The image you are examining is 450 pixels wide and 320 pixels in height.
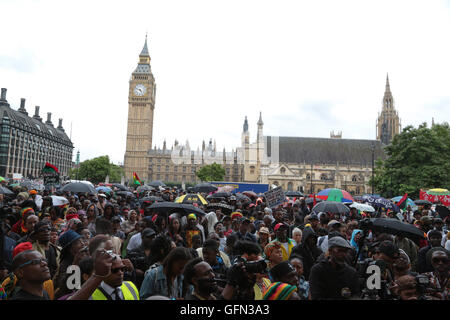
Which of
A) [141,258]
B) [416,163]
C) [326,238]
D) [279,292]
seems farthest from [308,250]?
[416,163]

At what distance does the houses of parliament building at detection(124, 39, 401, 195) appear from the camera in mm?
81688

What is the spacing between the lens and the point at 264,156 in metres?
82.7

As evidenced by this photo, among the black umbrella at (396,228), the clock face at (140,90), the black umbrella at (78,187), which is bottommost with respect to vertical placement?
the black umbrella at (396,228)

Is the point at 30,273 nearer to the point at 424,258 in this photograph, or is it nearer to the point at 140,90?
the point at 424,258

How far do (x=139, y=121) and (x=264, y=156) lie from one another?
39476mm

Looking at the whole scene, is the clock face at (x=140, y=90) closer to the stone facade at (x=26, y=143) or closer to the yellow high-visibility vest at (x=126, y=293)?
the stone facade at (x=26, y=143)

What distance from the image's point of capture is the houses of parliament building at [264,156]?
8169cm

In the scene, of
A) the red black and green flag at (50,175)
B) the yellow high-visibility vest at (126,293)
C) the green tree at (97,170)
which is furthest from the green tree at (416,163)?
the green tree at (97,170)

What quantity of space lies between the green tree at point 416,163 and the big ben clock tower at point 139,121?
240 ft

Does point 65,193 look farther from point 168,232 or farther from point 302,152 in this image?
point 302,152

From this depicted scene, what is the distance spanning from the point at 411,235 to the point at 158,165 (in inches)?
3811
